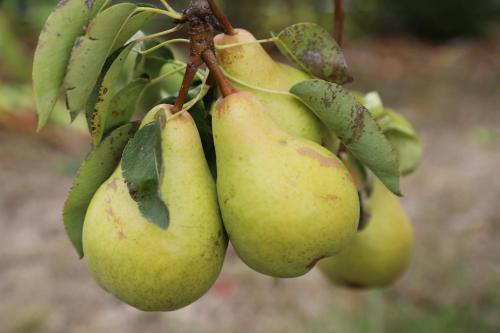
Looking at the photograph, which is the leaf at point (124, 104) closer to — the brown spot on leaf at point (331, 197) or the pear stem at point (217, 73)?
the pear stem at point (217, 73)

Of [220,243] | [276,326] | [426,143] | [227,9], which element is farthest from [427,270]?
[227,9]

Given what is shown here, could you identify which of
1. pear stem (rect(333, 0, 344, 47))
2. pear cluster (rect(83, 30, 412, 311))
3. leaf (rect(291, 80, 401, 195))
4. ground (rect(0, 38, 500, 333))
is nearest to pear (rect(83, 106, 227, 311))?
pear cluster (rect(83, 30, 412, 311))

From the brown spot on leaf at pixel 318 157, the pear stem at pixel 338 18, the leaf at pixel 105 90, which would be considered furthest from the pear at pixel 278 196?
the pear stem at pixel 338 18

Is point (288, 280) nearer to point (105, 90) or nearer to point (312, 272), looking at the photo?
point (312, 272)

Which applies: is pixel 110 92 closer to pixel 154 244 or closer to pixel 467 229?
pixel 154 244

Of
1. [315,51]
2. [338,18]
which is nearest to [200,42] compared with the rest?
[315,51]

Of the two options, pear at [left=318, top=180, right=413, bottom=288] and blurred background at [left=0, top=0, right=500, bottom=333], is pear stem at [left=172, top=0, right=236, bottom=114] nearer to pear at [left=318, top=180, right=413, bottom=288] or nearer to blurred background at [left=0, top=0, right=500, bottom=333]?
pear at [left=318, top=180, right=413, bottom=288]

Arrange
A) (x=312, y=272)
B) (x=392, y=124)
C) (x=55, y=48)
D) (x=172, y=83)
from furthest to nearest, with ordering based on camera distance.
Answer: (x=312, y=272) < (x=392, y=124) < (x=172, y=83) < (x=55, y=48)
